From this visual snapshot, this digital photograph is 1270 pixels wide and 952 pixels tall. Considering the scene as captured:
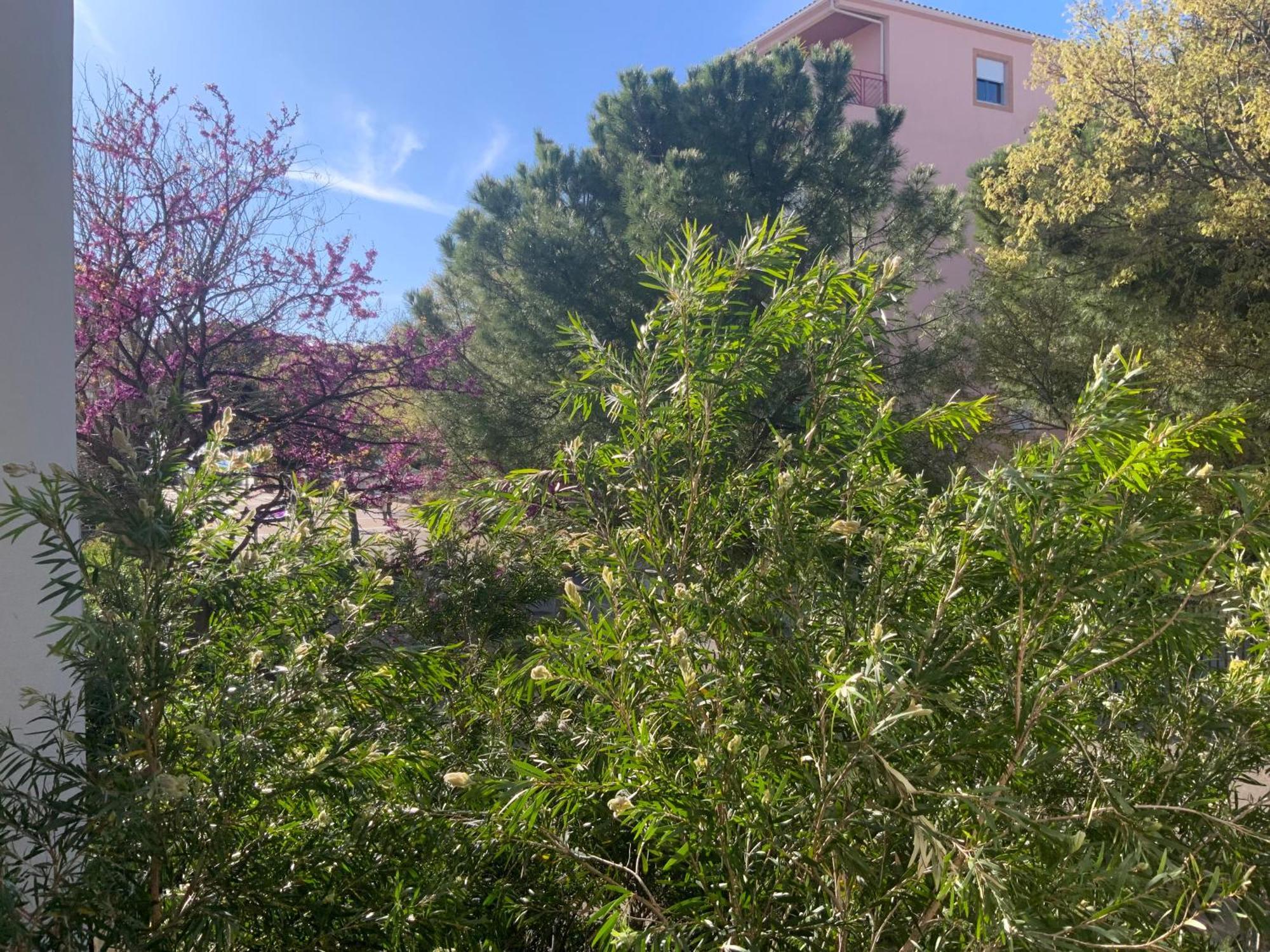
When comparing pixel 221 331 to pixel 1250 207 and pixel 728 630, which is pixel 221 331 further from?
pixel 1250 207

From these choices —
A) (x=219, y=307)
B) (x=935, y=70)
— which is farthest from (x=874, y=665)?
(x=935, y=70)

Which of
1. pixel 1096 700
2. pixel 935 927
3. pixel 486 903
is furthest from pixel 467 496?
pixel 1096 700

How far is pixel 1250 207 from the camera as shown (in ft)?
29.5

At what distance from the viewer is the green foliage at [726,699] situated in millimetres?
1401

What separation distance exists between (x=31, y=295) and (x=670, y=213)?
8.51 m

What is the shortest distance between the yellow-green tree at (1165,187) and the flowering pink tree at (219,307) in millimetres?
7733

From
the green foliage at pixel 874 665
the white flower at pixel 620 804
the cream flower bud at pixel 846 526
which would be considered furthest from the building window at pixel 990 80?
the white flower at pixel 620 804

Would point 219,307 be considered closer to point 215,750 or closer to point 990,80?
point 215,750

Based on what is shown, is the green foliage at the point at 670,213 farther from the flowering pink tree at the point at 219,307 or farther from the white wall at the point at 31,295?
the white wall at the point at 31,295

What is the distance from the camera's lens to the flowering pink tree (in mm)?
7215

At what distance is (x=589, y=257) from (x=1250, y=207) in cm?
686

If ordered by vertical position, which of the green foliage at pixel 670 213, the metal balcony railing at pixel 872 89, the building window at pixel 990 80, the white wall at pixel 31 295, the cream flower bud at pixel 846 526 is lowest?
the cream flower bud at pixel 846 526

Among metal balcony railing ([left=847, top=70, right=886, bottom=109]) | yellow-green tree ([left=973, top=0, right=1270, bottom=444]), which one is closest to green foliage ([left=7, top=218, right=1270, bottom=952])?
yellow-green tree ([left=973, top=0, right=1270, bottom=444])

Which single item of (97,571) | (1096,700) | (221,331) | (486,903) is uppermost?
(221,331)
